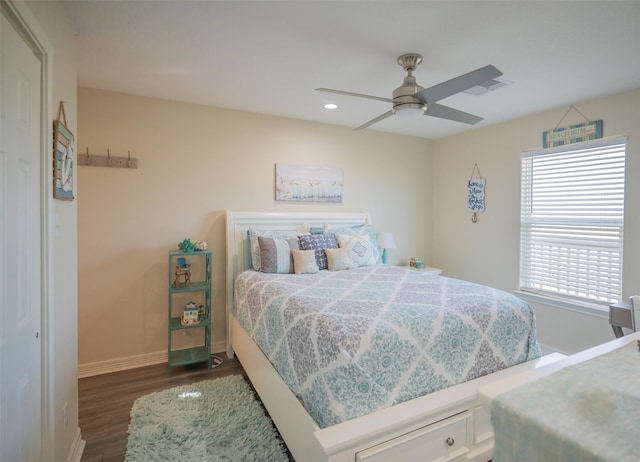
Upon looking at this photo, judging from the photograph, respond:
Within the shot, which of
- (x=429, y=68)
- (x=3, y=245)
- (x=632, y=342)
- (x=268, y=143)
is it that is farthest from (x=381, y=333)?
(x=268, y=143)

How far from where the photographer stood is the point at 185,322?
293 centimetres

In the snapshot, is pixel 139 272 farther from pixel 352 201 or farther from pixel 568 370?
pixel 568 370

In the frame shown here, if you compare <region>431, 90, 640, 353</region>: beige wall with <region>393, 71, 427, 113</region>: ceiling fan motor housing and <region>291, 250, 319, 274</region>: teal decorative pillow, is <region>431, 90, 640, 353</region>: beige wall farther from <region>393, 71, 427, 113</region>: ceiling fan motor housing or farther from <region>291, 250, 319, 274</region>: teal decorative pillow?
<region>291, 250, 319, 274</region>: teal decorative pillow

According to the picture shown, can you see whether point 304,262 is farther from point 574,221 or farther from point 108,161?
point 574,221

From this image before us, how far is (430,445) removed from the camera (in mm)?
1553

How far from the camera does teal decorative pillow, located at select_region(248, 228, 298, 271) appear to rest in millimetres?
3094

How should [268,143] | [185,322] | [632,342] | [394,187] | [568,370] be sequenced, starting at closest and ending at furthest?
[568,370]
[632,342]
[185,322]
[268,143]
[394,187]

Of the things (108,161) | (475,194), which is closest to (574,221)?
(475,194)

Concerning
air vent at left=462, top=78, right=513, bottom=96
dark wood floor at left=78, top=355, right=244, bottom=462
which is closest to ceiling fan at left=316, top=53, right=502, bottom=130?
air vent at left=462, top=78, right=513, bottom=96

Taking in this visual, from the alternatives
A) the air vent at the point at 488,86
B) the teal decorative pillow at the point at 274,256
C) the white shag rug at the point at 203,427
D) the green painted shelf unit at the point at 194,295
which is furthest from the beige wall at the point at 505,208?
the green painted shelf unit at the point at 194,295

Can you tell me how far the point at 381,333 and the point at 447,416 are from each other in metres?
0.53

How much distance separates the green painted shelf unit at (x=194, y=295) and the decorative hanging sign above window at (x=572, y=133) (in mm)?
3609

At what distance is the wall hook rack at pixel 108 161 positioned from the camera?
2.78 meters

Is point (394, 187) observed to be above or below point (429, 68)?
below
